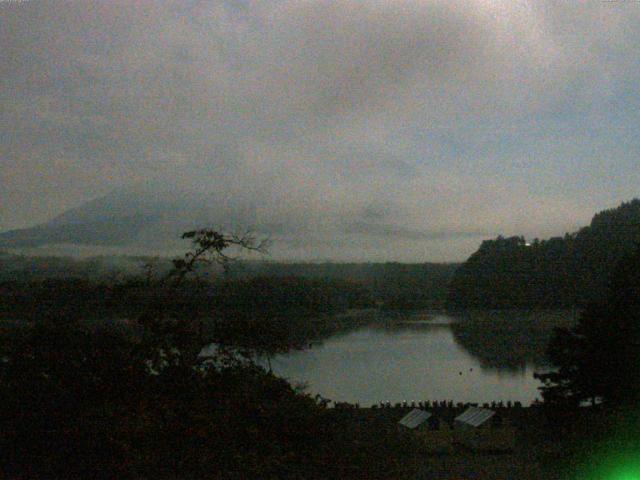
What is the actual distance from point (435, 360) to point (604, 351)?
2339cm

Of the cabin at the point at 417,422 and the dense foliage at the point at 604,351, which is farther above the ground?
the dense foliage at the point at 604,351

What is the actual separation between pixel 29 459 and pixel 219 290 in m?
3.47

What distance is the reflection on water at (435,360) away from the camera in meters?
26.4

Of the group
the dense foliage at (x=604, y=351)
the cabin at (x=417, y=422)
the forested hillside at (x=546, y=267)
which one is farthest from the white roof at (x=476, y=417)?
the forested hillside at (x=546, y=267)

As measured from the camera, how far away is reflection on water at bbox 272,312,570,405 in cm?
2641

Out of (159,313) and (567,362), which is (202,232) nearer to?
(159,313)

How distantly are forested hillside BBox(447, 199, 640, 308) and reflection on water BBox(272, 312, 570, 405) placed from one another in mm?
1692

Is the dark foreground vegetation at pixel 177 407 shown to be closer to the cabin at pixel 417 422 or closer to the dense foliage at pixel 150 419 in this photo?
the dense foliage at pixel 150 419

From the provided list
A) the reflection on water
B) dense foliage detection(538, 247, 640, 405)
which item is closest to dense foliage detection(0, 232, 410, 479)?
dense foliage detection(538, 247, 640, 405)

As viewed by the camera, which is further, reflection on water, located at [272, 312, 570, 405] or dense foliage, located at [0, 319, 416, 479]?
reflection on water, located at [272, 312, 570, 405]

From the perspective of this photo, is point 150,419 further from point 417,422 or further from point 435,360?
point 435,360

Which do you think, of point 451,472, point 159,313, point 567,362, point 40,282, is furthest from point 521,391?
point 159,313

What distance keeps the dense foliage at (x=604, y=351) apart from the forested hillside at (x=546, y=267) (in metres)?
22.6

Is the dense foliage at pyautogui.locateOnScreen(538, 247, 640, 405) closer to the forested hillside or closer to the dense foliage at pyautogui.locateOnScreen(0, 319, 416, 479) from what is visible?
the dense foliage at pyautogui.locateOnScreen(0, 319, 416, 479)
